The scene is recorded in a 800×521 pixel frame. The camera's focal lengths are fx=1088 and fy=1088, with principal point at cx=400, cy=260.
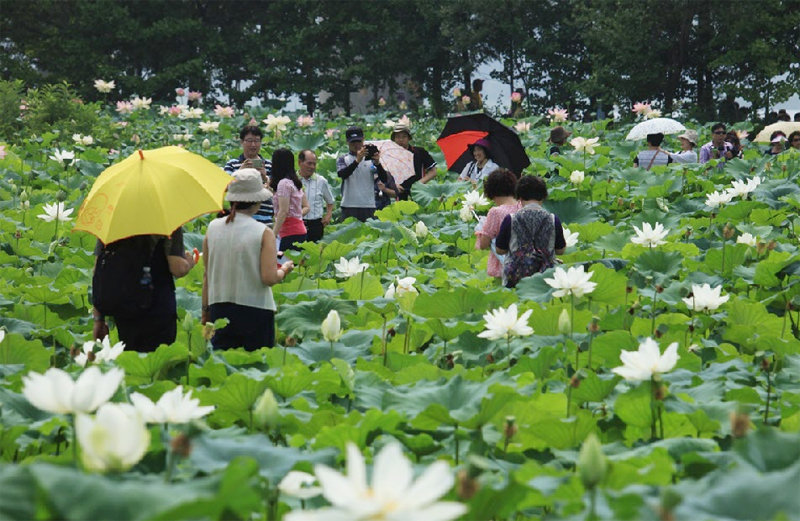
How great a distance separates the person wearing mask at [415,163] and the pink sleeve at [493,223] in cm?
364

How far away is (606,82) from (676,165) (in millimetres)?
9905

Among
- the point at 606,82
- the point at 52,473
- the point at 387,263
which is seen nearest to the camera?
→ the point at 52,473

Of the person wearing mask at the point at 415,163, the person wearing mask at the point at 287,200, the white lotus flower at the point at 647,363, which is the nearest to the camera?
the white lotus flower at the point at 647,363

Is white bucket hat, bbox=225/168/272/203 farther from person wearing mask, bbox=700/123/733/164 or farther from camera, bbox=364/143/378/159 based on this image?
person wearing mask, bbox=700/123/733/164

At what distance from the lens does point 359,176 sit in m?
8.70

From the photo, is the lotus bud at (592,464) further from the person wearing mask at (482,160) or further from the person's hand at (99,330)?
the person wearing mask at (482,160)

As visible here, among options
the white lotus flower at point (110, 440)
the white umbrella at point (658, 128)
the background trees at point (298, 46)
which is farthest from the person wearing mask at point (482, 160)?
the background trees at point (298, 46)

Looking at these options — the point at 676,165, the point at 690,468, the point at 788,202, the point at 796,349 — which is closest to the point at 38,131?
the point at 676,165

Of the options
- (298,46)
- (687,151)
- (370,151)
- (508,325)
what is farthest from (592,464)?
(298,46)

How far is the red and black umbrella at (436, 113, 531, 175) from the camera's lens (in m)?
8.16

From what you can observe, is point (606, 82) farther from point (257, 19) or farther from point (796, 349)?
point (796, 349)

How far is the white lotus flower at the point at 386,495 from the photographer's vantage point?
1422 millimetres

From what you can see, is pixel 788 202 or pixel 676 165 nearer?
pixel 788 202

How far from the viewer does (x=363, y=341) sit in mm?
4480
